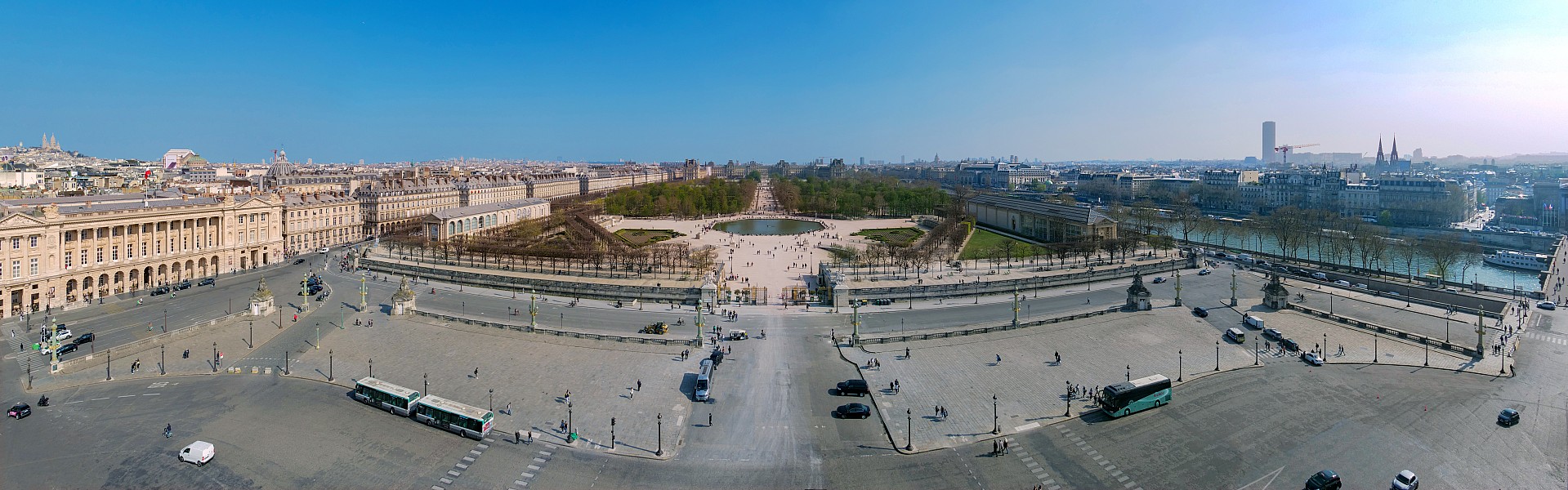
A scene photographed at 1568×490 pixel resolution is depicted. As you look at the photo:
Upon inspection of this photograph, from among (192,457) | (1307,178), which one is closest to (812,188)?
(1307,178)

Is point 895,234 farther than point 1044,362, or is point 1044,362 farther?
point 895,234

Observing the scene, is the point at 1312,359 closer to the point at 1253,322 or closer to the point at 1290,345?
the point at 1290,345

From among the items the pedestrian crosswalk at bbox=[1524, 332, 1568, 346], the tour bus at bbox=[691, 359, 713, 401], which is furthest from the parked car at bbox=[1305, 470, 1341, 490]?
the pedestrian crosswalk at bbox=[1524, 332, 1568, 346]

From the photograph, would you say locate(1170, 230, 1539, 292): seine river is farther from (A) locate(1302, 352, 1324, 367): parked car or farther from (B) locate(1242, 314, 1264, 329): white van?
(A) locate(1302, 352, 1324, 367): parked car

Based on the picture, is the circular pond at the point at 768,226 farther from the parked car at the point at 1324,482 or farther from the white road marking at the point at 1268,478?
the parked car at the point at 1324,482

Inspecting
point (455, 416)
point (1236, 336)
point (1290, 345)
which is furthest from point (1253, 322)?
point (455, 416)

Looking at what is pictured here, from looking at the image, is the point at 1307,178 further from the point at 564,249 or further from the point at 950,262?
the point at 564,249
